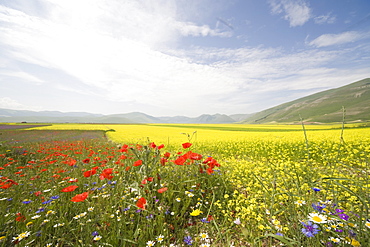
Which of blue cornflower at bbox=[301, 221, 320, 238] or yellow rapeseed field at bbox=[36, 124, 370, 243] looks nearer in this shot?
blue cornflower at bbox=[301, 221, 320, 238]

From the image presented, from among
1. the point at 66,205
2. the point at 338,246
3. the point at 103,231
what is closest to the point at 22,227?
the point at 66,205

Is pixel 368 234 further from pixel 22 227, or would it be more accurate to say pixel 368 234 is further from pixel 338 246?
pixel 22 227

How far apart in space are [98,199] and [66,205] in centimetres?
50

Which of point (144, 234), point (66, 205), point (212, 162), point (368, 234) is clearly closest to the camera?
point (368, 234)

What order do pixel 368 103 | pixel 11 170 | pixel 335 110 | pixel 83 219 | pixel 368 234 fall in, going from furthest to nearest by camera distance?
pixel 335 110, pixel 368 103, pixel 11 170, pixel 83 219, pixel 368 234

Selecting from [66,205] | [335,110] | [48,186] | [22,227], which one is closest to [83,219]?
[66,205]

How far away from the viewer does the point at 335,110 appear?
477 feet

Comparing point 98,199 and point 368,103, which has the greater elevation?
point 368,103

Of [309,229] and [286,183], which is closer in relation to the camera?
[309,229]

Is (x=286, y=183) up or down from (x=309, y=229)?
up

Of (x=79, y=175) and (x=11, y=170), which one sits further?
(x=11, y=170)

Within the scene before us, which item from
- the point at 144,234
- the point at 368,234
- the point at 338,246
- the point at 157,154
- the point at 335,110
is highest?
the point at 335,110

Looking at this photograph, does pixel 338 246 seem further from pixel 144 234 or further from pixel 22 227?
pixel 22 227

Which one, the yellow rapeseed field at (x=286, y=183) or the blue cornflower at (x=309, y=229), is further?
the yellow rapeseed field at (x=286, y=183)
